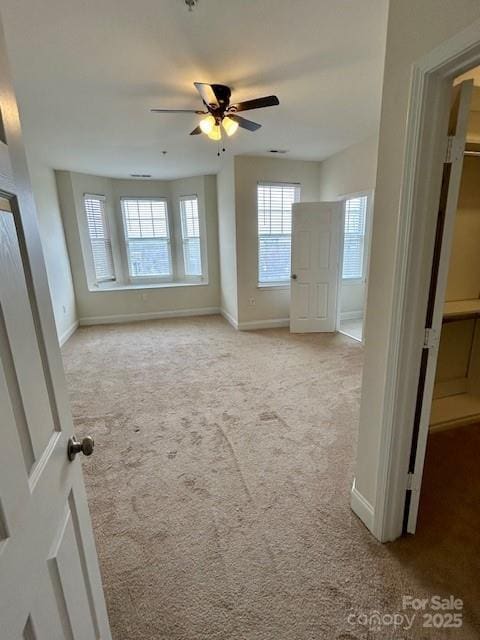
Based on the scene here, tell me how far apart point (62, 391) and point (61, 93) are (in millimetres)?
2709

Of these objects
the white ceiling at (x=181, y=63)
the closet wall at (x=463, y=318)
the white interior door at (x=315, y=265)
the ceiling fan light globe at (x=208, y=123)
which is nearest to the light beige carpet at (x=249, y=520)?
the closet wall at (x=463, y=318)

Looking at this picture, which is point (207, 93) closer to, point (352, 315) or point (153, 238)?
point (153, 238)

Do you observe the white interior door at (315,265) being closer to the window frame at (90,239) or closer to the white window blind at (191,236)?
the white window blind at (191,236)

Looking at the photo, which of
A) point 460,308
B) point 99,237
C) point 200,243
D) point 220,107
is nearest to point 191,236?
point 200,243

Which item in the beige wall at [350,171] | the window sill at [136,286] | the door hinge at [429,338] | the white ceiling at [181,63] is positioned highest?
the white ceiling at [181,63]

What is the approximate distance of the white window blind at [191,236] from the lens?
6.11 metres

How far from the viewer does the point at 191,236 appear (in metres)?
6.29

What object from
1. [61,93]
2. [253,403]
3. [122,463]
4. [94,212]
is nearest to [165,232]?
[94,212]

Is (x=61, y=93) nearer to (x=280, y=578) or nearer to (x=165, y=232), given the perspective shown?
(x=280, y=578)

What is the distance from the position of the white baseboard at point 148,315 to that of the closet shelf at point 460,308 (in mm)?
4661

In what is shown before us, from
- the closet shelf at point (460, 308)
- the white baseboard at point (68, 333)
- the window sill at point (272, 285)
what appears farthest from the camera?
the window sill at point (272, 285)

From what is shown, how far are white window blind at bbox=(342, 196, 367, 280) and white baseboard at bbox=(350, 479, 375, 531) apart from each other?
4398mm

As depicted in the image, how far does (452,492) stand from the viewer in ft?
6.16

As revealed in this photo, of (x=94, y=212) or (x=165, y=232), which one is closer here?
(x=94, y=212)
